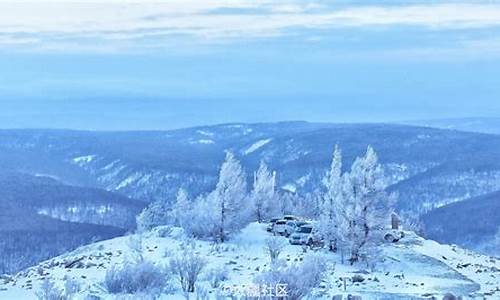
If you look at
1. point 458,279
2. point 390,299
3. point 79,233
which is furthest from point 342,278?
point 79,233

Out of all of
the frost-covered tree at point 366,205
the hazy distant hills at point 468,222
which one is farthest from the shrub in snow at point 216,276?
the hazy distant hills at point 468,222

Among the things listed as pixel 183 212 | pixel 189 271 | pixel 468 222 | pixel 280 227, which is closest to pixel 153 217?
pixel 183 212

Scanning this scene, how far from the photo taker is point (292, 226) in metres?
59.2

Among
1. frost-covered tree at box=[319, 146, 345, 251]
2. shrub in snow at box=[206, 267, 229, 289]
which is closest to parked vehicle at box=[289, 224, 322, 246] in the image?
frost-covered tree at box=[319, 146, 345, 251]

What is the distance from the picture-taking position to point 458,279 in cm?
4747

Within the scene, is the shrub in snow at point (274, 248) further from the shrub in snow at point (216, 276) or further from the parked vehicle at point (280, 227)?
the parked vehicle at point (280, 227)

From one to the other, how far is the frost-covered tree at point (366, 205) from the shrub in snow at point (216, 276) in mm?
9502

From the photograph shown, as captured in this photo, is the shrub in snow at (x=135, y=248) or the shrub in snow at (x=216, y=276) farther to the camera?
the shrub in snow at (x=135, y=248)

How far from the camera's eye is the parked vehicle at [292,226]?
5812 centimetres

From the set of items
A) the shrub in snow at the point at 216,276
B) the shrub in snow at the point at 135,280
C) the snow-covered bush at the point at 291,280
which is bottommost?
the shrub in snow at the point at 216,276

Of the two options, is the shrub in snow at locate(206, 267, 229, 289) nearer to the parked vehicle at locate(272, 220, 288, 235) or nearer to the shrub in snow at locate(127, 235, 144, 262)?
the shrub in snow at locate(127, 235, 144, 262)

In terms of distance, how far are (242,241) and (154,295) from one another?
2082cm

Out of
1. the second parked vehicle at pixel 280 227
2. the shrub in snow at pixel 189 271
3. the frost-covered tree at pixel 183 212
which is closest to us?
the shrub in snow at pixel 189 271

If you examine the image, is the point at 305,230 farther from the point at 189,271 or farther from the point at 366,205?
the point at 189,271
